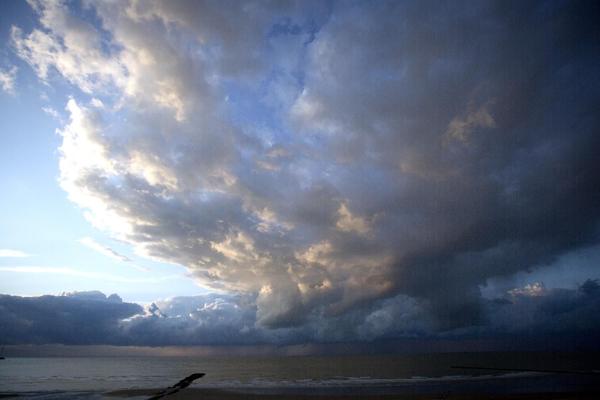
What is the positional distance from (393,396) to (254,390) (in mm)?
23873

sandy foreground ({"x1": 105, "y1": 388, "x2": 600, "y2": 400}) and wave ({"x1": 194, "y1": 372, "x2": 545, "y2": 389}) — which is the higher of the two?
sandy foreground ({"x1": 105, "y1": 388, "x2": 600, "y2": 400})

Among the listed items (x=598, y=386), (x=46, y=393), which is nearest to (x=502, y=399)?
(x=598, y=386)

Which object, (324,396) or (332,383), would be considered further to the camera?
(332,383)

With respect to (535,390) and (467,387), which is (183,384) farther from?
(535,390)

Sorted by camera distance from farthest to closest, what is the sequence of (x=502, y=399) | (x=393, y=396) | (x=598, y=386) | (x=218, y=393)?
(x=218, y=393) < (x=598, y=386) < (x=393, y=396) < (x=502, y=399)

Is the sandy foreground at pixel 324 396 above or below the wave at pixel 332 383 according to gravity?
above

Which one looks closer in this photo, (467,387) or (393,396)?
(393,396)

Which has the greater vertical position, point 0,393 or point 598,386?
point 598,386

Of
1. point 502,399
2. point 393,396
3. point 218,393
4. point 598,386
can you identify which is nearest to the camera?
point 502,399

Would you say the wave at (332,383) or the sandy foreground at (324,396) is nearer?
the sandy foreground at (324,396)

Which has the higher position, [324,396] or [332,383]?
[324,396]

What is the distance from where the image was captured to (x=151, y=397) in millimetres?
46062

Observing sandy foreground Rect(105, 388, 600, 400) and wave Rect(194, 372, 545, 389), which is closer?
sandy foreground Rect(105, 388, 600, 400)

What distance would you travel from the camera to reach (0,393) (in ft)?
169
